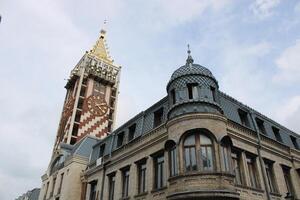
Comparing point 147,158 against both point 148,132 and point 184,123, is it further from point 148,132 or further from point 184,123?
point 184,123

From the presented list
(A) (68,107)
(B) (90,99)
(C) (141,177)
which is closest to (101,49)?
(B) (90,99)

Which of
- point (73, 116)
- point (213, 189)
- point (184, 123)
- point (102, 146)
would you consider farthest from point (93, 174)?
point (73, 116)

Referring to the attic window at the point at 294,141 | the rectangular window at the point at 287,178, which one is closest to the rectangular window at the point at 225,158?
the rectangular window at the point at 287,178

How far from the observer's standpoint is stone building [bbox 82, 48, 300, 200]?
15.4 m

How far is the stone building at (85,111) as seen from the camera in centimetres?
3095

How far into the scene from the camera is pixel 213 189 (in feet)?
46.7

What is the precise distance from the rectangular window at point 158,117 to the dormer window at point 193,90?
11.9 ft

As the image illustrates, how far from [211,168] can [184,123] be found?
3014 millimetres

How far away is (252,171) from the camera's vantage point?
18.4 m

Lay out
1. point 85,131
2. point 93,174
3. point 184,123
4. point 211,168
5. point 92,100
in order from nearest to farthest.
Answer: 1. point 211,168
2. point 184,123
3. point 93,174
4. point 85,131
5. point 92,100

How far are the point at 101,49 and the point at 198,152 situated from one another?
1855 inches

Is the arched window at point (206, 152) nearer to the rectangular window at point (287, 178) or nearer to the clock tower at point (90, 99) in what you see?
the rectangular window at point (287, 178)

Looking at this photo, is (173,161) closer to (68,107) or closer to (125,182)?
(125,182)

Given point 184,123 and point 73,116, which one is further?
point 73,116
